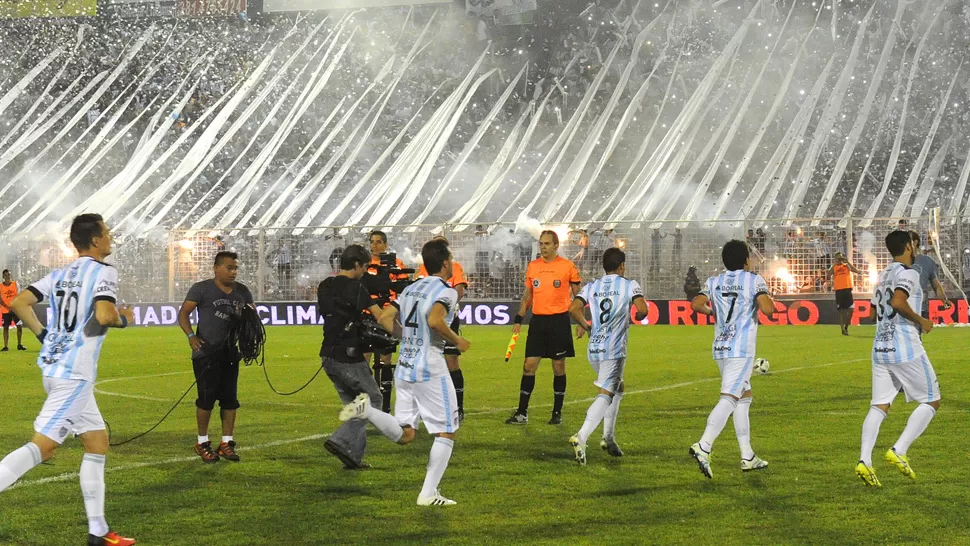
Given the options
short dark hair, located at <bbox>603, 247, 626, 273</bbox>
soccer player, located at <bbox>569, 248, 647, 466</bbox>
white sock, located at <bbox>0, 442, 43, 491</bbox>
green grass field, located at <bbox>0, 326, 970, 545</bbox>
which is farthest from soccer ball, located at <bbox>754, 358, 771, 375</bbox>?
white sock, located at <bbox>0, 442, 43, 491</bbox>

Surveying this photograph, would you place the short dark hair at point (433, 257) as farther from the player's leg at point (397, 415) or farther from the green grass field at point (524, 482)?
the green grass field at point (524, 482)

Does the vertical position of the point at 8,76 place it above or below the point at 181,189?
above

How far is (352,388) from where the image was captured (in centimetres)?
866

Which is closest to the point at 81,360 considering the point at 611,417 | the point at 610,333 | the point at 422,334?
the point at 422,334

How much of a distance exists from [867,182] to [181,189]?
2758 centimetres

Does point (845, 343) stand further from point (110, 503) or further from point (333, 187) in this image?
point (333, 187)

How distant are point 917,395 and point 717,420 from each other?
1.39 metres

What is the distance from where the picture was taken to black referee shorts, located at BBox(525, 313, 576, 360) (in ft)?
37.3

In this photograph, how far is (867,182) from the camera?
44156mm

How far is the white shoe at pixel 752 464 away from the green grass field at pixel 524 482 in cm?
10

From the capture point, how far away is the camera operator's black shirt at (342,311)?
8.50m

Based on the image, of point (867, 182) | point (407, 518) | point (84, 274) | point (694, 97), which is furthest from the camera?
point (694, 97)

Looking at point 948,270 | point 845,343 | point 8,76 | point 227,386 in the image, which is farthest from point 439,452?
point 8,76

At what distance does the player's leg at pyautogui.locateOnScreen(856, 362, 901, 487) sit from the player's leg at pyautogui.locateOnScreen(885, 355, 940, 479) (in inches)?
4.3
